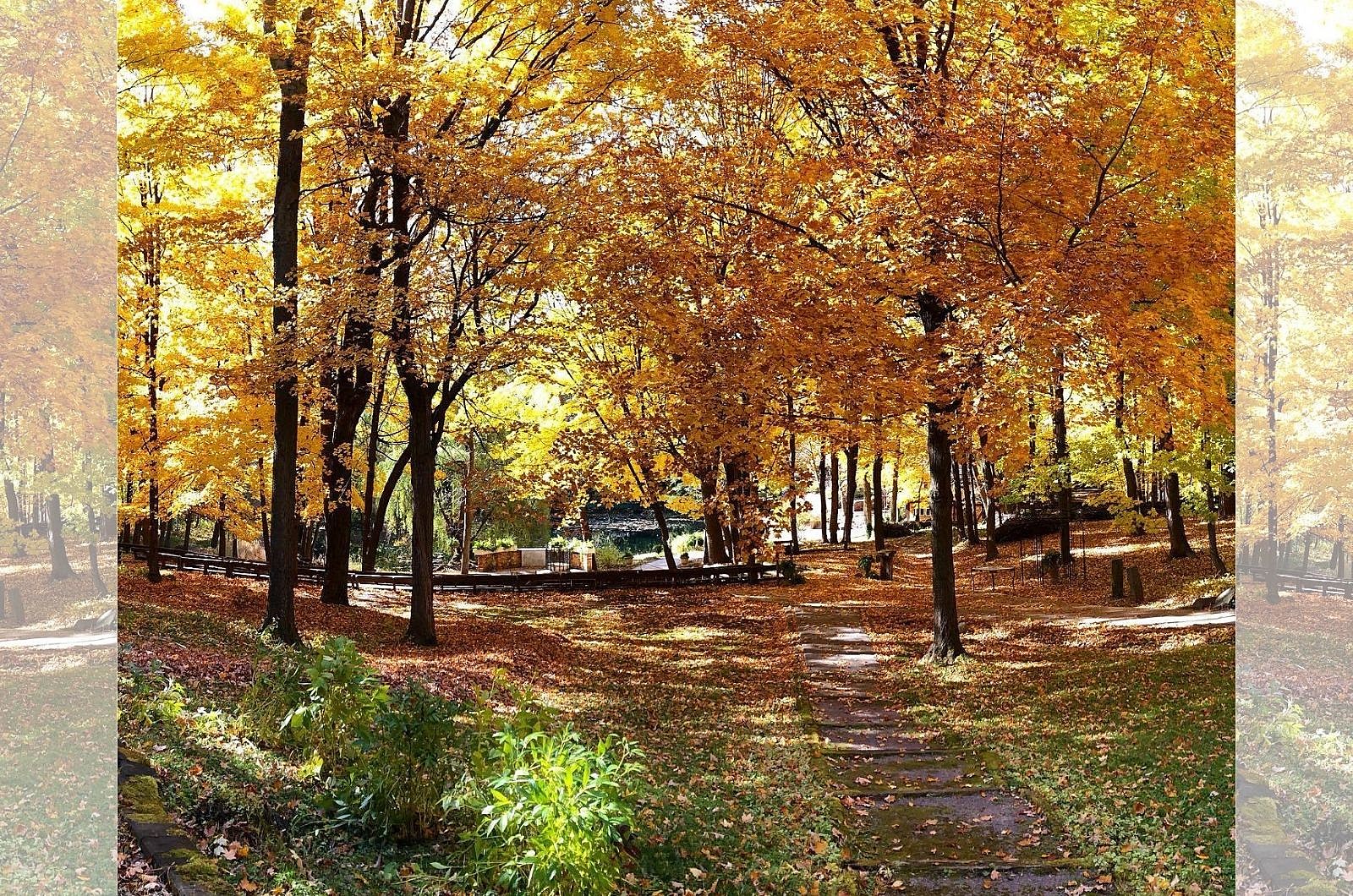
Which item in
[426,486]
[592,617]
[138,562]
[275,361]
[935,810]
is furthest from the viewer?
[138,562]

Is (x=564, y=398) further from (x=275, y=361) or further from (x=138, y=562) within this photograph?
(x=275, y=361)

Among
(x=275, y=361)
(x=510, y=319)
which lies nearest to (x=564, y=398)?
(x=510, y=319)

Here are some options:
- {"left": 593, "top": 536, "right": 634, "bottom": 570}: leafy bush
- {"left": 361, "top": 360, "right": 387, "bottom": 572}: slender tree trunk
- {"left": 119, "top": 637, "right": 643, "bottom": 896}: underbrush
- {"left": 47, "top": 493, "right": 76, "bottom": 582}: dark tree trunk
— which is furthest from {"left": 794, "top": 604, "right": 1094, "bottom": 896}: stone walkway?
{"left": 593, "top": 536, "right": 634, "bottom": 570}: leafy bush

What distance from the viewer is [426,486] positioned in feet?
42.4

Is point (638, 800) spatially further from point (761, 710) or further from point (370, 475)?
point (370, 475)

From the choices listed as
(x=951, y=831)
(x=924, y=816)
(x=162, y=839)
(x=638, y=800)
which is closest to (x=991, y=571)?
(x=924, y=816)

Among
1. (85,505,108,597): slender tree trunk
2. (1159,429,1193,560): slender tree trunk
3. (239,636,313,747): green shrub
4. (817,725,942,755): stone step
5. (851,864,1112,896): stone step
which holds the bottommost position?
(851,864,1112,896): stone step

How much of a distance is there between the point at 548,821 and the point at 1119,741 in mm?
5235

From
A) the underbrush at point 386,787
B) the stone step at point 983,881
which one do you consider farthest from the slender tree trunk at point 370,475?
the stone step at point 983,881

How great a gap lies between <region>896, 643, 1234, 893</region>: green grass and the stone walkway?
0.70ft

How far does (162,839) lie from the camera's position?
4.65m

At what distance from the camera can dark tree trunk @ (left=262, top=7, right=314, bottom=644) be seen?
401 inches

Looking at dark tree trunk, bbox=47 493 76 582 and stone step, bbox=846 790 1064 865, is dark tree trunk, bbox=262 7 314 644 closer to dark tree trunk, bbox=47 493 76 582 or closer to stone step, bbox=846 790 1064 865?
stone step, bbox=846 790 1064 865

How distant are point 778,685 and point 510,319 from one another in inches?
237
